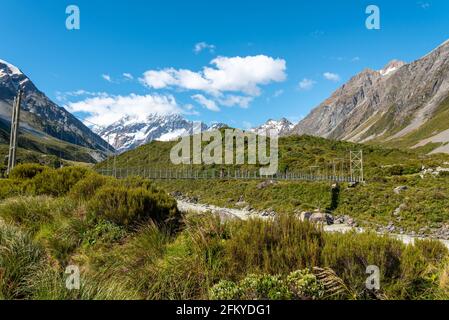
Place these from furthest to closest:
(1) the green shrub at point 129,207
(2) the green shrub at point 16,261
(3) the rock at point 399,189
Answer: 1. (3) the rock at point 399,189
2. (1) the green shrub at point 129,207
3. (2) the green shrub at point 16,261

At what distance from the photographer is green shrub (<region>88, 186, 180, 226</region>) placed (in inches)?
335

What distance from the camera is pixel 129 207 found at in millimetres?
8609

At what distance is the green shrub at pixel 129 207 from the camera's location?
27.9 ft

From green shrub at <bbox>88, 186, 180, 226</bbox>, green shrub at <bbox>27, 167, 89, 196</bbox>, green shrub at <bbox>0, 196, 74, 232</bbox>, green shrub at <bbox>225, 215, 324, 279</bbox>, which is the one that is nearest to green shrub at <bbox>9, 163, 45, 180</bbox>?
green shrub at <bbox>27, 167, 89, 196</bbox>

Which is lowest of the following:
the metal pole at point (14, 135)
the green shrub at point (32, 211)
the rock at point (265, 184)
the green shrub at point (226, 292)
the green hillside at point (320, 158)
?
the green shrub at point (226, 292)

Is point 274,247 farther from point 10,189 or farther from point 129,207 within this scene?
point 10,189

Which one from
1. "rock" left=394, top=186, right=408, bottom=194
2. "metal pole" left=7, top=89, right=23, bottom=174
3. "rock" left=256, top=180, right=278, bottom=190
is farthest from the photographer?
"rock" left=256, top=180, right=278, bottom=190

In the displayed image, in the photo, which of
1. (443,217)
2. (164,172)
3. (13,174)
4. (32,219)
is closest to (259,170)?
(164,172)

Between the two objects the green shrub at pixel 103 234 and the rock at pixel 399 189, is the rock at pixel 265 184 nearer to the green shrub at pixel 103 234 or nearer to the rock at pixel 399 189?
the rock at pixel 399 189

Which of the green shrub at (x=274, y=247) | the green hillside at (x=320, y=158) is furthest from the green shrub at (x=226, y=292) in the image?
the green hillside at (x=320, y=158)

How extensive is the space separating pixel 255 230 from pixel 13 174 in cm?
1351

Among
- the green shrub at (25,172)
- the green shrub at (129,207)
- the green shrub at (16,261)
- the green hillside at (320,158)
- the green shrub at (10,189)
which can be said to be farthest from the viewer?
the green hillside at (320,158)

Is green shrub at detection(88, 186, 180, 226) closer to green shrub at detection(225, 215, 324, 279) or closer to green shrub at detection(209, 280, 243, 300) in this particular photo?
green shrub at detection(225, 215, 324, 279)

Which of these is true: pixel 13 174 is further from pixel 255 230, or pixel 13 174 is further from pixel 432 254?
pixel 432 254
